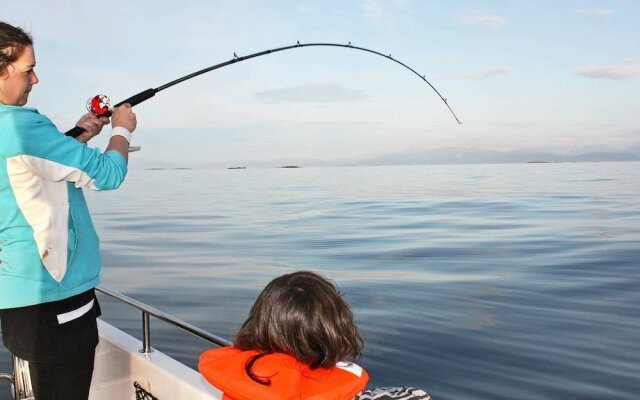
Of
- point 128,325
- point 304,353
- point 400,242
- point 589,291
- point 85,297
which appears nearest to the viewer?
point 304,353

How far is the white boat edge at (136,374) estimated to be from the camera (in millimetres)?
2586

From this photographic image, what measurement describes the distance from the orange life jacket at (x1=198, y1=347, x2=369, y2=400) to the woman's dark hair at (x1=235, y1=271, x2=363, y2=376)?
2cm

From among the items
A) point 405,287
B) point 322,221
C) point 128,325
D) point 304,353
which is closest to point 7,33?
point 304,353

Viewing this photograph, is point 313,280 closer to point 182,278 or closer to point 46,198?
point 46,198

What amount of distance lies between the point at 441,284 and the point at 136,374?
639 cm

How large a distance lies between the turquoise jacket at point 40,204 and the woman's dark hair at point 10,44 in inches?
5.0

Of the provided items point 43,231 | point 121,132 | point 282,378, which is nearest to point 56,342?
point 43,231

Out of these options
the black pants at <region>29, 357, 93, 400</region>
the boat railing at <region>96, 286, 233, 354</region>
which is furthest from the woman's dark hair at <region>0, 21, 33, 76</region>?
the boat railing at <region>96, 286, 233, 354</region>

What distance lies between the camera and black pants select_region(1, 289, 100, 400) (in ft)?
5.83

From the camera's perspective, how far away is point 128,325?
6.85 metres

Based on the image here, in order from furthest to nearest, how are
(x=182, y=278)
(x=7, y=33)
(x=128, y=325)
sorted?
(x=182, y=278)
(x=128, y=325)
(x=7, y=33)

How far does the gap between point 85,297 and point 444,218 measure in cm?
1681

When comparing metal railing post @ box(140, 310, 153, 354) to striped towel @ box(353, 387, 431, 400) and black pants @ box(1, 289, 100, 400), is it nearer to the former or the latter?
black pants @ box(1, 289, 100, 400)

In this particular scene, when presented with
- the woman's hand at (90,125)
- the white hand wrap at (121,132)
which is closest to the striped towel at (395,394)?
the white hand wrap at (121,132)
